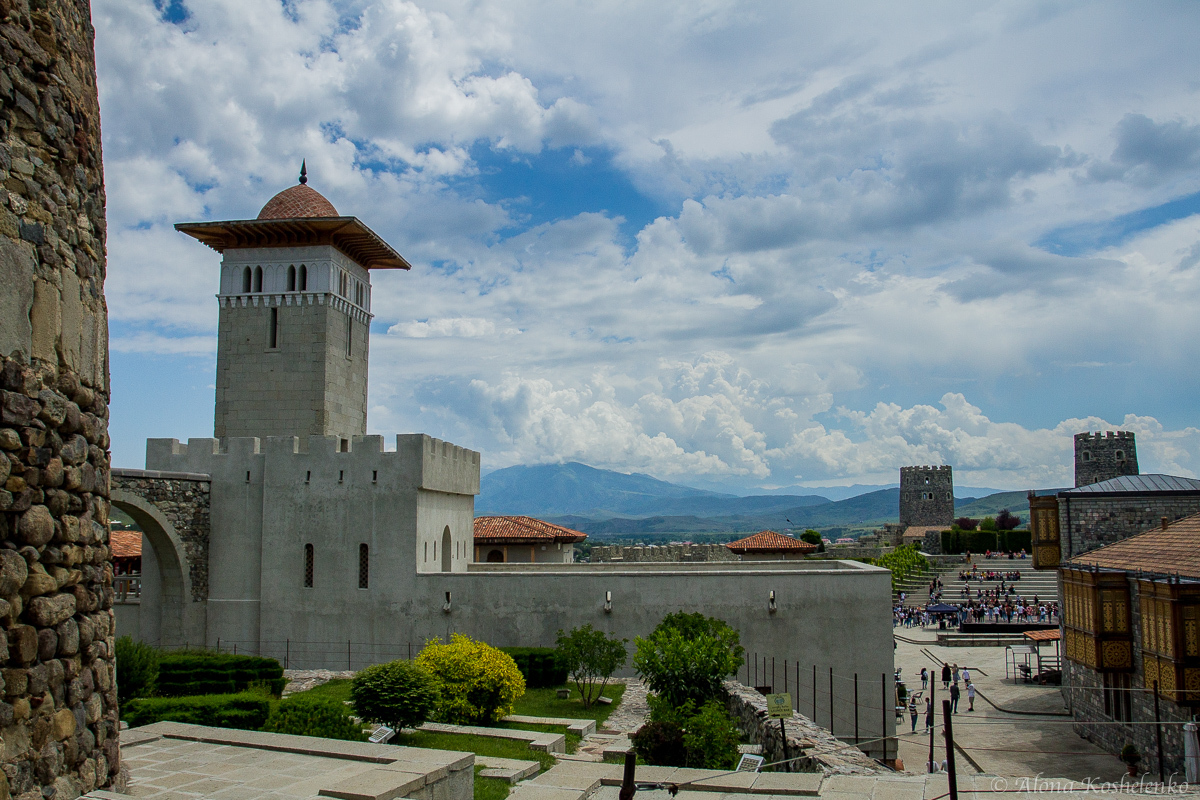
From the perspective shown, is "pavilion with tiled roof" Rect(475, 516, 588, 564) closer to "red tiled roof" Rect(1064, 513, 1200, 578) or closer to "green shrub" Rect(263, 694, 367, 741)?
"red tiled roof" Rect(1064, 513, 1200, 578)

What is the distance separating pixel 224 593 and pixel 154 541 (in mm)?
2036

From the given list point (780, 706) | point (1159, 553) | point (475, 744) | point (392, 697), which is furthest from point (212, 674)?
point (1159, 553)

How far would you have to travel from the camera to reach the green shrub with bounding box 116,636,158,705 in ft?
45.2

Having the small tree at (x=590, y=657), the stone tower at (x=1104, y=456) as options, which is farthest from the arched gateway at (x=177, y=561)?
the stone tower at (x=1104, y=456)

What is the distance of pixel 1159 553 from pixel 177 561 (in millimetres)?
22896

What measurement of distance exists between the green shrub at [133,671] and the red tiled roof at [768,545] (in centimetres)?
3792

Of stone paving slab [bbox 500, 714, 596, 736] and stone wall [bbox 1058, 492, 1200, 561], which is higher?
stone wall [bbox 1058, 492, 1200, 561]

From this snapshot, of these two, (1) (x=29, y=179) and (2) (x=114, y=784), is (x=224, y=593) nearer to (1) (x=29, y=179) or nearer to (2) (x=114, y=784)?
(2) (x=114, y=784)

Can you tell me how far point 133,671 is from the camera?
13.9 m

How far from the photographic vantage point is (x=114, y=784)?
19.8 ft

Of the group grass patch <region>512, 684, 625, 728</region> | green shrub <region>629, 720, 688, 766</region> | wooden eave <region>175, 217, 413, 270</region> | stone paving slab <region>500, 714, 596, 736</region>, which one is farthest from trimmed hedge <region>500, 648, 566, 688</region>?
wooden eave <region>175, 217, 413, 270</region>

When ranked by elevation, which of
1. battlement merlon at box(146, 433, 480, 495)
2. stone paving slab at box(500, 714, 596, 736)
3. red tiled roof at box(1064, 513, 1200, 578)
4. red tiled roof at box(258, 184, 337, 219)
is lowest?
stone paving slab at box(500, 714, 596, 736)

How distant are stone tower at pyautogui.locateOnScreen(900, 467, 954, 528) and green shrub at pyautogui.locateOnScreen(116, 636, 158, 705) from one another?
286 feet

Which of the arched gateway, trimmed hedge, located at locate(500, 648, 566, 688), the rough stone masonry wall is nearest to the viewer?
the rough stone masonry wall
